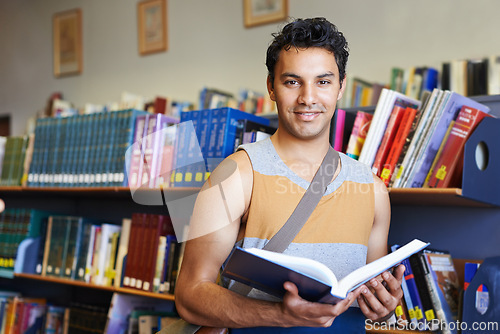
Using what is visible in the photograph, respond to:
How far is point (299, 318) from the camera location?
49.9 inches

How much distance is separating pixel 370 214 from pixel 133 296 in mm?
1458

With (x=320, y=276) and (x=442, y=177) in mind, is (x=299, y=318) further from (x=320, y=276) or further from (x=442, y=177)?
(x=442, y=177)

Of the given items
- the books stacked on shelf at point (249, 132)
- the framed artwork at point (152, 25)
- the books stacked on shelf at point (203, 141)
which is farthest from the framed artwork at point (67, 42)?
the books stacked on shelf at point (249, 132)

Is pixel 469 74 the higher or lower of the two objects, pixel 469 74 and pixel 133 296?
the higher

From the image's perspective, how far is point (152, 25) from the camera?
4992 millimetres

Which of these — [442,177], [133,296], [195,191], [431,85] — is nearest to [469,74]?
[431,85]

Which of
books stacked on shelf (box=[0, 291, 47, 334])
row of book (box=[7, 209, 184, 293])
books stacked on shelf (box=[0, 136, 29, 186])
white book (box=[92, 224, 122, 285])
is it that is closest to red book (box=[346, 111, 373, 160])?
row of book (box=[7, 209, 184, 293])

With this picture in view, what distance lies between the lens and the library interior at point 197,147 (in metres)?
1.87

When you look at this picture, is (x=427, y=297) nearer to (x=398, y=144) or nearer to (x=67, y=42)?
(x=398, y=144)

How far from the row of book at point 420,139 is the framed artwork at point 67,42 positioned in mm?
4197

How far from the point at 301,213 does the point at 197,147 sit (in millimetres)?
855

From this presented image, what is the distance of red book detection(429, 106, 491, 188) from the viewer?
1824 millimetres

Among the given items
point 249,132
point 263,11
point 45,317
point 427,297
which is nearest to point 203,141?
point 249,132

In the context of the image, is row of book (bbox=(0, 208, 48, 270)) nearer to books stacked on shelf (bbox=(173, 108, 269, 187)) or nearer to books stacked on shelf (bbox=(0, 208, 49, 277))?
books stacked on shelf (bbox=(0, 208, 49, 277))
